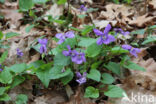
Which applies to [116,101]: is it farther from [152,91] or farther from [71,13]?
[71,13]

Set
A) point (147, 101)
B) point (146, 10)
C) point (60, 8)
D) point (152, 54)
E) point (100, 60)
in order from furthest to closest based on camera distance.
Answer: point (60, 8), point (146, 10), point (152, 54), point (100, 60), point (147, 101)

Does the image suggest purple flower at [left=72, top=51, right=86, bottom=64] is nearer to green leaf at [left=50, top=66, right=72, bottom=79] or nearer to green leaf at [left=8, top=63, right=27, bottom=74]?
green leaf at [left=50, top=66, right=72, bottom=79]

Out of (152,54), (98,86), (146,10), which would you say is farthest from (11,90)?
(146,10)

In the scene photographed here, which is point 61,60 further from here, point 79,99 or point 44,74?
point 79,99

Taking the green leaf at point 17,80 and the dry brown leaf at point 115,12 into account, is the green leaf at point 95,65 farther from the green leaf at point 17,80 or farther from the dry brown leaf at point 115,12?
the dry brown leaf at point 115,12

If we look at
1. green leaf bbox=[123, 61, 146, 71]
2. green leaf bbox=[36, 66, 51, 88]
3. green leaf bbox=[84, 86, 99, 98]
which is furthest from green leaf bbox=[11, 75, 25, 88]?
green leaf bbox=[123, 61, 146, 71]

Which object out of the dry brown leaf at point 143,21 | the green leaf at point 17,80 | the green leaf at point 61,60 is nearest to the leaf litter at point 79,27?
the dry brown leaf at point 143,21

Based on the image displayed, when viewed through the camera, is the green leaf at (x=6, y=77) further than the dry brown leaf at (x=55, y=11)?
No
